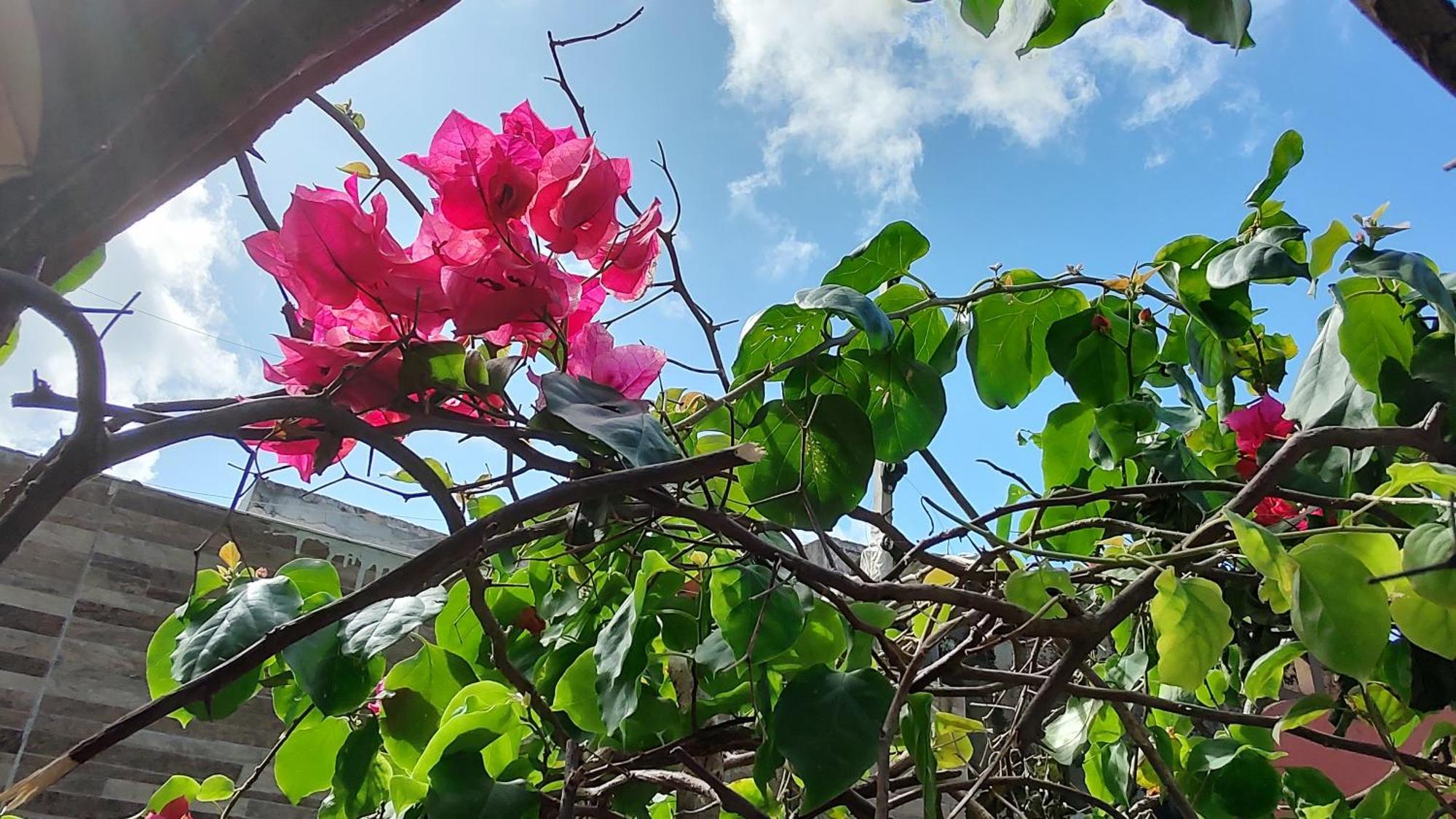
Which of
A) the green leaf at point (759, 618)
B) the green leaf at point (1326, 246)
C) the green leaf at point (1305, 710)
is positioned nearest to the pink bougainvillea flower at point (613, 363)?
the green leaf at point (759, 618)

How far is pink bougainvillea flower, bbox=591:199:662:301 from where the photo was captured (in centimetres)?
36

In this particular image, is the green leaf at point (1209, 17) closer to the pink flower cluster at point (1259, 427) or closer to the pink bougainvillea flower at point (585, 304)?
the pink bougainvillea flower at point (585, 304)

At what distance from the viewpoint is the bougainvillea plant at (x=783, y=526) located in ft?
0.95

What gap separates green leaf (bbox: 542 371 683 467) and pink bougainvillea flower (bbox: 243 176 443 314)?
6cm

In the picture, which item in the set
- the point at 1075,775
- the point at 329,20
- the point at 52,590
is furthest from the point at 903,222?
the point at 52,590

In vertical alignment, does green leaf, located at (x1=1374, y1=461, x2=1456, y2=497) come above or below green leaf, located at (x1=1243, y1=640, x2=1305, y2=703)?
above

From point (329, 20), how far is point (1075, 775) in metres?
1.61

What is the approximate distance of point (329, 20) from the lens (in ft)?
0.61

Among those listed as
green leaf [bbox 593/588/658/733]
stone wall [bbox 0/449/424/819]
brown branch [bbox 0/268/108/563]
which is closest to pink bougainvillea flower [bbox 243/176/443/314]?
brown branch [bbox 0/268/108/563]

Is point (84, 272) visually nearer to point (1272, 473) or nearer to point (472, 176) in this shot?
point (472, 176)

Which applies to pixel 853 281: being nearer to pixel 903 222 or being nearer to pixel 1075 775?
pixel 903 222

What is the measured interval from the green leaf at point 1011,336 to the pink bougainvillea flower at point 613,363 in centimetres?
31

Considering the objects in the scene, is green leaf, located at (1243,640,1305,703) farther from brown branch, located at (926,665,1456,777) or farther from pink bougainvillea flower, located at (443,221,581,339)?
pink bougainvillea flower, located at (443,221,581,339)

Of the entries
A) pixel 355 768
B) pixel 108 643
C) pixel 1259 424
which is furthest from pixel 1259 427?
pixel 108 643
